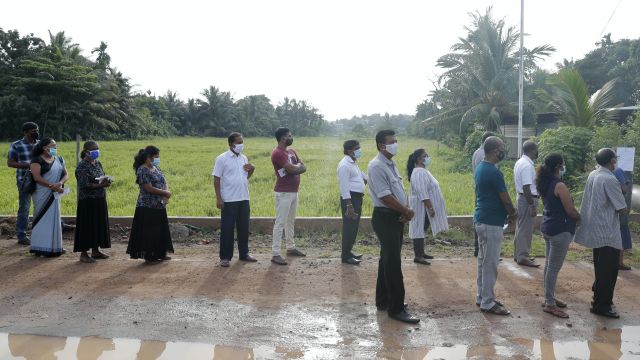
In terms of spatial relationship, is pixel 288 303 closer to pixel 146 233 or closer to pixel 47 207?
pixel 146 233

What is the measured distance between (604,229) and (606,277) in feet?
1.49

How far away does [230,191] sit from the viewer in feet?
22.4

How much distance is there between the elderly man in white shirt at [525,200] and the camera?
6605 mm

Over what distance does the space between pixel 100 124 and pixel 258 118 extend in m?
20.5

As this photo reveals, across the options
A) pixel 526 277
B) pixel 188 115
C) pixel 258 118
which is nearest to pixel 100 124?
pixel 188 115

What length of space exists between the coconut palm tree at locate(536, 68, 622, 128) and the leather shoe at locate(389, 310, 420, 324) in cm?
1184

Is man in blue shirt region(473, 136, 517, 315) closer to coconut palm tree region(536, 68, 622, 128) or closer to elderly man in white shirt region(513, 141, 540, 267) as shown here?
elderly man in white shirt region(513, 141, 540, 267)

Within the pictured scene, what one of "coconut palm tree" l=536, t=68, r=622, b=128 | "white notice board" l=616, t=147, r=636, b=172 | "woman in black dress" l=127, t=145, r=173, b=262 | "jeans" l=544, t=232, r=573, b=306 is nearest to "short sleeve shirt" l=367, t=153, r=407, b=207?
"jeans" l=544, t=232, r=573, b=306

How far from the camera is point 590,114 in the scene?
581 inches

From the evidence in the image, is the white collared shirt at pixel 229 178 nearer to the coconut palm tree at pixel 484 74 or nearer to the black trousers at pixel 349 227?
the black trousers at pixel 349 227

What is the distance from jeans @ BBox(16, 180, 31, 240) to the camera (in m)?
8.07

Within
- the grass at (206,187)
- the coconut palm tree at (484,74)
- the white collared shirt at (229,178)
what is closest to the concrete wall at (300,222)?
the grass at (206,187)

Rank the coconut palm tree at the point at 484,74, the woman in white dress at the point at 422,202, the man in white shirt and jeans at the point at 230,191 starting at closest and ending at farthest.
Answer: the man in white shirt and jeans at the point at 230,191
the woman in white dress at the point at 422,202
the coconut palm tree at the point at 484,74

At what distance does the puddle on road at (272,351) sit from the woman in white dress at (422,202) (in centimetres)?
268
